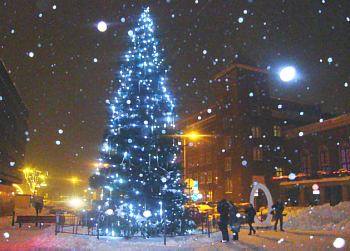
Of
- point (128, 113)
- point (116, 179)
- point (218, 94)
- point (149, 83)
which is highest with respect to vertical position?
point (218, 94)

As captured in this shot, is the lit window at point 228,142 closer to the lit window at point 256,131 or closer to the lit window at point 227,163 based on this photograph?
the lit window at point 227,163

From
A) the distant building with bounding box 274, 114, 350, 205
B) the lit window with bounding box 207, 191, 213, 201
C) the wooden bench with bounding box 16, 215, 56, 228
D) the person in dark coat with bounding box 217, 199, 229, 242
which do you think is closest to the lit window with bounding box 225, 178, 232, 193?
the lit window with bounding box 207, 191, 213, 201

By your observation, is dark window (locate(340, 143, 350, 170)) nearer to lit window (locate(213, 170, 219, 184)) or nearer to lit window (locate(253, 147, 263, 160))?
lit window (locate(253, 147, 263, 160))

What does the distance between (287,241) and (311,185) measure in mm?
37155

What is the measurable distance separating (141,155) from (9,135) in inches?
1217

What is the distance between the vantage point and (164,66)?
63.8 feet

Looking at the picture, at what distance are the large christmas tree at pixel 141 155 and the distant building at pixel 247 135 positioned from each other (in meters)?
40.6

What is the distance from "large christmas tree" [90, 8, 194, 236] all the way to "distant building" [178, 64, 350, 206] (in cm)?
4063

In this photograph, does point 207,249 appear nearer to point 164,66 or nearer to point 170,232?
point 170,232

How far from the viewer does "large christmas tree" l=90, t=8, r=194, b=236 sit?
18469mm

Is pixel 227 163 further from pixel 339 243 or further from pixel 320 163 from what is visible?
pixel 339 243

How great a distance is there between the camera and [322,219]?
929 inches

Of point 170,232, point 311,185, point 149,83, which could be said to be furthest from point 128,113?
point 311,185

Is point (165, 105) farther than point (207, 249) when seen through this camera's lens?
Yes
